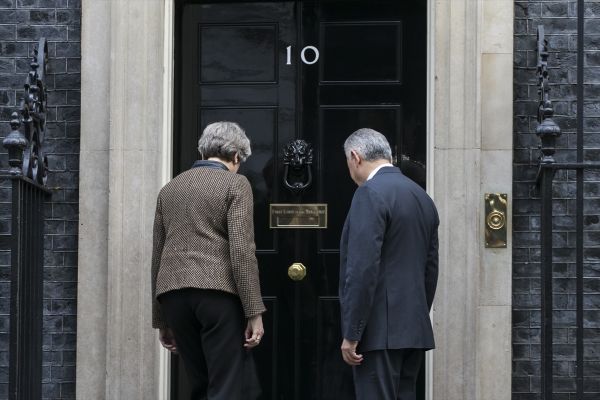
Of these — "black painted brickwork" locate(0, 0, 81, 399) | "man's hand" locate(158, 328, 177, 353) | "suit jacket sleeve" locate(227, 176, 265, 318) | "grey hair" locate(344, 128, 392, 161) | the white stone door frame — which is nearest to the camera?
"suit jacket sleeve" locate(227, 176, 265, 318)

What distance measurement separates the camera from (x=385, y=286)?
545 centimetres

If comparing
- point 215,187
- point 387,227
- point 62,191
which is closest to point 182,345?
point 215,187

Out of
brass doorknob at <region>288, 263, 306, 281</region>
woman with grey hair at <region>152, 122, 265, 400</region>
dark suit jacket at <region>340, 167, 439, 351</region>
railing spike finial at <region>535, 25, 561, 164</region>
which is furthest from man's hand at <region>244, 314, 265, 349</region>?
railing spike finial at <region>535, 25, 561, 164</region>

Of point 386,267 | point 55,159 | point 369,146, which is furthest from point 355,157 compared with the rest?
point 55,159

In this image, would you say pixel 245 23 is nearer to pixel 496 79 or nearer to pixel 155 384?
pixel 496 79

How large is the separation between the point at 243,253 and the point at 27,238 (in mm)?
1315

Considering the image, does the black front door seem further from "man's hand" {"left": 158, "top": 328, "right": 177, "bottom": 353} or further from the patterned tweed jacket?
the patterned tweed jacket

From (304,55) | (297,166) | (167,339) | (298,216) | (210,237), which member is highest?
(304,55)

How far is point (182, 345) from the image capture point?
5586 millimetres

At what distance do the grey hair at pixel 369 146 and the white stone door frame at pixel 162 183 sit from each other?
0.98 metres

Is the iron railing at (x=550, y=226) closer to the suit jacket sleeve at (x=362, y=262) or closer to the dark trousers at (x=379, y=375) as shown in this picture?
the dark trousers at (x=379, y=375)

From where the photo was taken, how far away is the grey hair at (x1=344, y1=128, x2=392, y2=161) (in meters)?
5.64

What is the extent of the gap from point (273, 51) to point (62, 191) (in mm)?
1441

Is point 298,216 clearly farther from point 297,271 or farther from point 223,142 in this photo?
point 223,142
